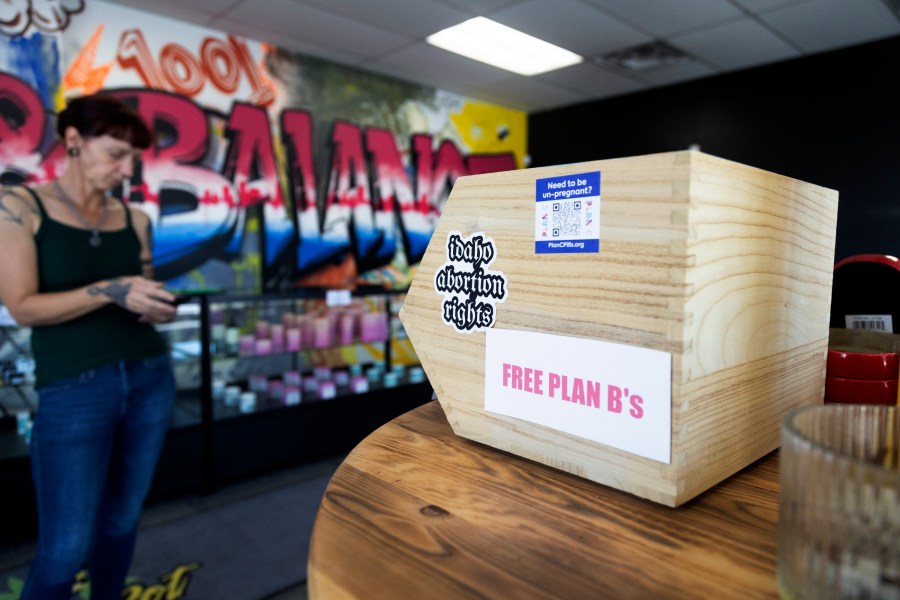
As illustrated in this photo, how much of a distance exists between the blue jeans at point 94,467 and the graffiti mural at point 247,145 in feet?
6.56

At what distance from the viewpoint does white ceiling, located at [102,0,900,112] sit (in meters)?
2.99

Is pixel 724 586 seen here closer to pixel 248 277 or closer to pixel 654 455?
pixel 654 455

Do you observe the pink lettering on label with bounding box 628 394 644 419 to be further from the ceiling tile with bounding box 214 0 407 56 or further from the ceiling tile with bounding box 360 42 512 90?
the ceiling tile with bounding box 360 42 512 90

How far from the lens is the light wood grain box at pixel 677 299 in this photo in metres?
0.49

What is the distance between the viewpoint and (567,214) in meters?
0.57

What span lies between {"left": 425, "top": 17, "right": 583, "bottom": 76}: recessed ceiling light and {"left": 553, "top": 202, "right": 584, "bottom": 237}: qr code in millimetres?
3071

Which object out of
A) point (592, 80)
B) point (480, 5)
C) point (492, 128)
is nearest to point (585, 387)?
point (480, 5)

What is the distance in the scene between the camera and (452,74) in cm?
428

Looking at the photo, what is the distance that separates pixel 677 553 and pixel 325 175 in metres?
3.96

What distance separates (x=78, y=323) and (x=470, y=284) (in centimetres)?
133

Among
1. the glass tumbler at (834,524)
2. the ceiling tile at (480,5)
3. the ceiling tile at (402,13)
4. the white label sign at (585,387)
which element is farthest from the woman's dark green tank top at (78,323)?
the ceiling tile at (480,5)

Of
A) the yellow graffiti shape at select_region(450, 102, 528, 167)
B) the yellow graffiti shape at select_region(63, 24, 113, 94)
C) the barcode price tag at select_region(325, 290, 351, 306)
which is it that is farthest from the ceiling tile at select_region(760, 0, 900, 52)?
the yellow graffiti shape at select_region(63, 24, 113, 94)

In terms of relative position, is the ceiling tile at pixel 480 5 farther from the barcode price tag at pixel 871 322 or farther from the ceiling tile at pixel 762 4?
the barcode price tag at pixel 871 322

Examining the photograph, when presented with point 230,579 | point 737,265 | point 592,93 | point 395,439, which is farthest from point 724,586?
point 592,93
